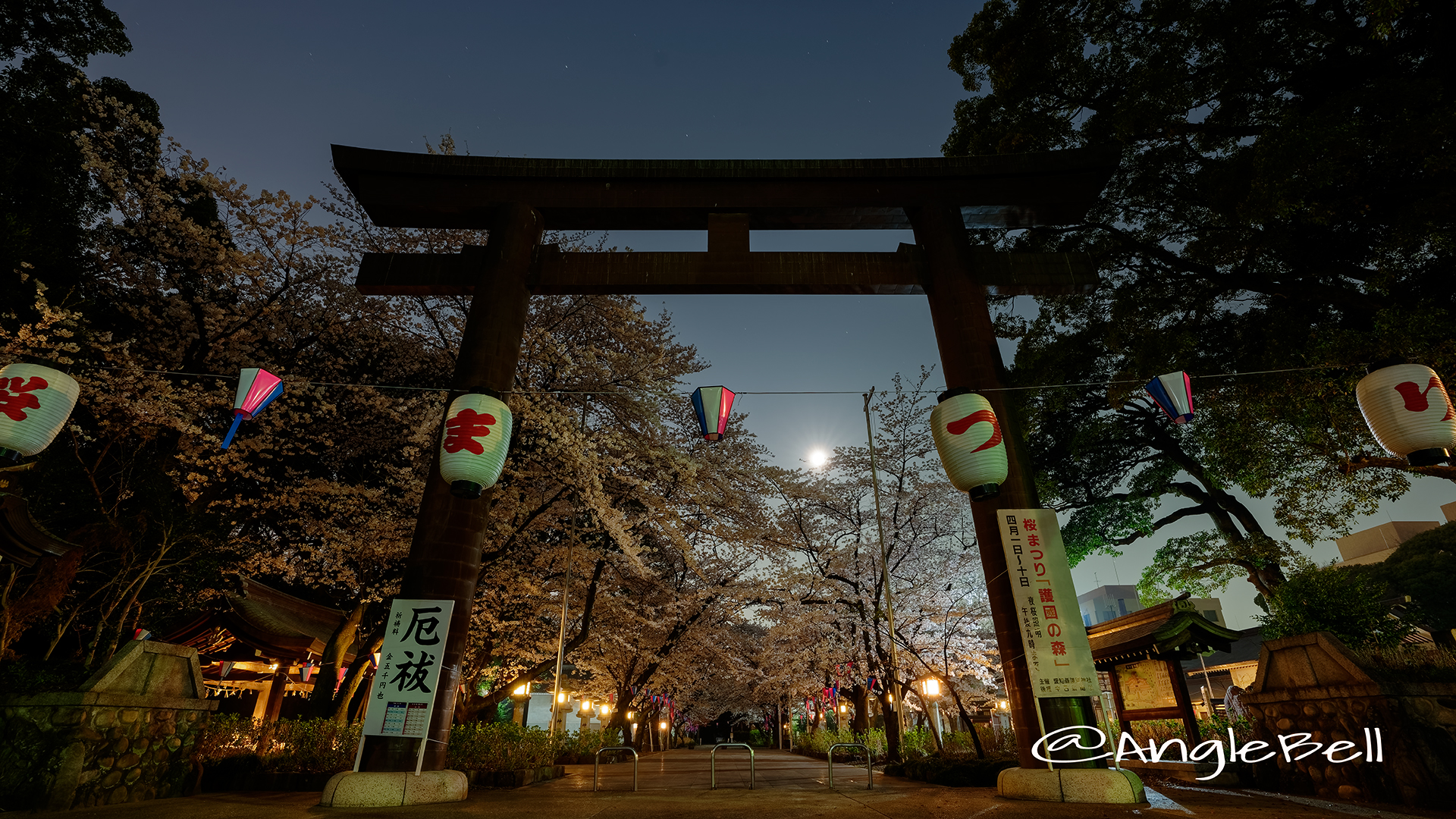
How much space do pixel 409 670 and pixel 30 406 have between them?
5.14 m

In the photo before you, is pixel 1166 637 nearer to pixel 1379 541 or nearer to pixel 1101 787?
pixel 1101 787

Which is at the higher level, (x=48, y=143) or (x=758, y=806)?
(x=48, y=143)

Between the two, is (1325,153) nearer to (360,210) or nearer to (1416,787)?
(1416,787)

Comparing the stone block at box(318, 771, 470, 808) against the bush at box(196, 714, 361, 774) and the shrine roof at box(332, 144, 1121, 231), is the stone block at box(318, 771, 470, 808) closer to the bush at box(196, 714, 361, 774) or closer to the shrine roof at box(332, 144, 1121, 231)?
the bush at box(196, 714, 361, 774)

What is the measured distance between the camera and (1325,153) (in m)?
8.96

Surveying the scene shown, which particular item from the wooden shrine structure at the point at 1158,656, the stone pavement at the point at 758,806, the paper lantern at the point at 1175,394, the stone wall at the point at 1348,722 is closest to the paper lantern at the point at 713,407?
the stone pavement at the point at 758,806

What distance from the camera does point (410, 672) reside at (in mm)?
7461

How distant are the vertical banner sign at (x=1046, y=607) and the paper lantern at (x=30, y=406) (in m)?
11.3

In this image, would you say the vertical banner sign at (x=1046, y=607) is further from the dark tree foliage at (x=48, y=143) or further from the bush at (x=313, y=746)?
the dark tree foliage at (x=48, y=143)

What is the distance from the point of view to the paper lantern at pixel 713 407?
941 centimetres

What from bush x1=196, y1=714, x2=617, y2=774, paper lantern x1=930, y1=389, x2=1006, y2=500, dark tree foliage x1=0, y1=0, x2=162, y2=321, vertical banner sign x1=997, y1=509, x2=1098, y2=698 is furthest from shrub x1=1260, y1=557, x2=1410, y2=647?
dark tree foliage x1=0, y1=0, x2=162, y2=321

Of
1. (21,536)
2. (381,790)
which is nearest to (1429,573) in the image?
(381,790)

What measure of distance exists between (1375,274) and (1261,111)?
3.98m

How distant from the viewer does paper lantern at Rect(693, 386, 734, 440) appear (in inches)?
370
